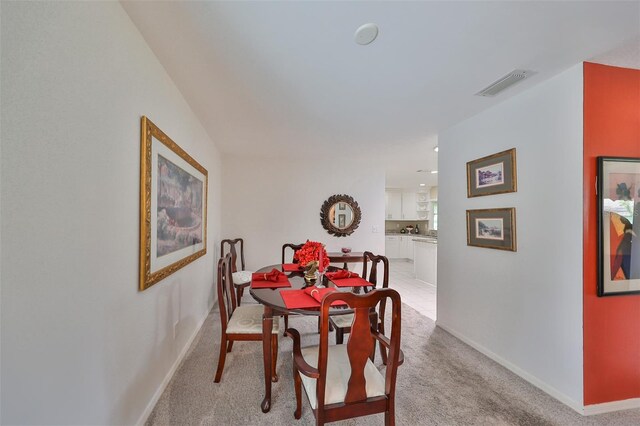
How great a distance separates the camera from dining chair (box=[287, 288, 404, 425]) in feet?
4.25

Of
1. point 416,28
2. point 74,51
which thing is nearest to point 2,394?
point 74,51

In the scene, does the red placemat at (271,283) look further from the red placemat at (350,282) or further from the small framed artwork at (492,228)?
the small framed artwork at (492,228)

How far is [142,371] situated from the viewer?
1.72 metres

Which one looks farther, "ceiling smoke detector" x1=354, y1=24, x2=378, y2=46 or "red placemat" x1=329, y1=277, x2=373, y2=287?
"red placemat" x1=329, y1=277, x2=373, y2=287

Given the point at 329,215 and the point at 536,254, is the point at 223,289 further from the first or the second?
the point at 329,215

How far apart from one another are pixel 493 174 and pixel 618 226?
0.97m

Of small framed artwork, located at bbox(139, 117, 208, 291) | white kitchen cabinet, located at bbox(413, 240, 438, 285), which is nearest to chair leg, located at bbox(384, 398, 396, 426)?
small framed artwork, located at bbox(139, 117, 208, 291)

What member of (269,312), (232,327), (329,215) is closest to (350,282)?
(269,312)

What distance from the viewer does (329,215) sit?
199 inches

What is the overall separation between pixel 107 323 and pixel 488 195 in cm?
320

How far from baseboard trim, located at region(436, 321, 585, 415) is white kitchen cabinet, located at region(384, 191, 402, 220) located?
6.25 m

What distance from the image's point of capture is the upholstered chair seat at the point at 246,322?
2158 millimetres

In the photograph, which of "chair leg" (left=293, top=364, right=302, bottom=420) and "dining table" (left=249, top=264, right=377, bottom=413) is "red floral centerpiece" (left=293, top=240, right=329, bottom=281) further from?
"chair leg" (left=293, top=364, right=302, bottom=420)

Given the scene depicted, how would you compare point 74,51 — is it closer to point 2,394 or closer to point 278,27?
point 278,27
